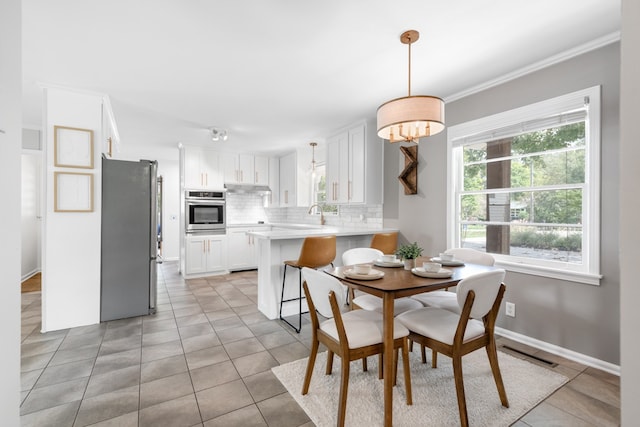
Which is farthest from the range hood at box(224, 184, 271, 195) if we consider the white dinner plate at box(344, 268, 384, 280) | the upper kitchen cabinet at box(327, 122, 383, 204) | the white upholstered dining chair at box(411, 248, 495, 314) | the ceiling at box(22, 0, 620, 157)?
Answer: the white dinner plate at box(344, 268, 384, 280)

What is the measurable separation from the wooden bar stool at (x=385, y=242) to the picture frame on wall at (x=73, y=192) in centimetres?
316

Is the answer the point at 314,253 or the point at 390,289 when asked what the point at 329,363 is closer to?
the point at 390,289

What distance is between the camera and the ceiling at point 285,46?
6.40 ft

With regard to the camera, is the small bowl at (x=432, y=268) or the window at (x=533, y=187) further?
the window at (x=533, y=187)

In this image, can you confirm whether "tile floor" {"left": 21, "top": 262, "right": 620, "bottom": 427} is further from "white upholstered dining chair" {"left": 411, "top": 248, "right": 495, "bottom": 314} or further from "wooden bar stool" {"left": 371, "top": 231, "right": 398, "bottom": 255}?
"wooden bar stool" {"left": 371, "top": 231, "right": 398, "bottom": 255}

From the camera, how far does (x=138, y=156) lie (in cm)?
668

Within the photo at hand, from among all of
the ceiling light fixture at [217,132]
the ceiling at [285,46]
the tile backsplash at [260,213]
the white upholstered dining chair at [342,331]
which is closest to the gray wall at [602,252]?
the ceiling at [285,46]

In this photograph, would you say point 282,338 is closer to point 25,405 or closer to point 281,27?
point 25,405

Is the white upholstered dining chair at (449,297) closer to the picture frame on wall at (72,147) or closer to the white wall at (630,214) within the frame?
the white wall at (630,214)

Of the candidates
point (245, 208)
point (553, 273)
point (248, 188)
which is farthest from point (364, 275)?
point (245, 208)

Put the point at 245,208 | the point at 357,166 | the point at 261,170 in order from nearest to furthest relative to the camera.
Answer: the point at 357,166, the point at 261,170, the point at 245,208

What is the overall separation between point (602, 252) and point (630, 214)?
195cm

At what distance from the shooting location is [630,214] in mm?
842

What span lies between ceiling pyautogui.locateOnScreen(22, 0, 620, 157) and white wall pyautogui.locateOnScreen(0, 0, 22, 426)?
0.84 m
